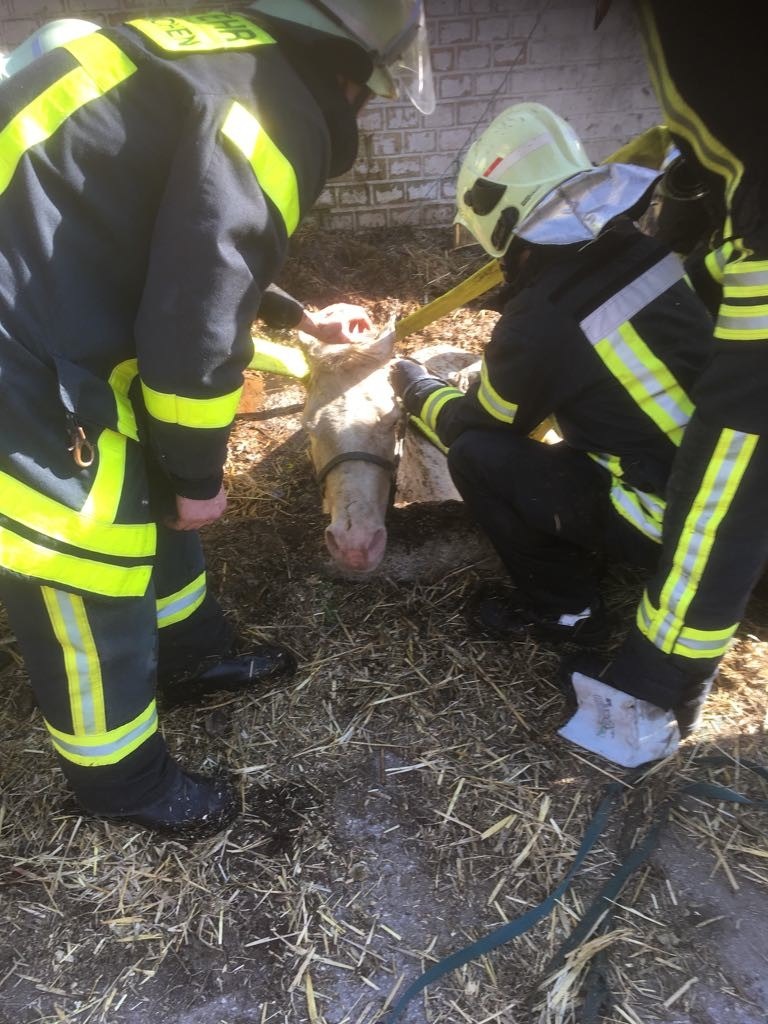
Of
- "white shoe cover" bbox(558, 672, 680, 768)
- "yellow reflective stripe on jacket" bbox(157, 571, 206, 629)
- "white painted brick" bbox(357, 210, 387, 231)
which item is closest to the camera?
"white shoe cover" bbox(558, 672, 680, 768)

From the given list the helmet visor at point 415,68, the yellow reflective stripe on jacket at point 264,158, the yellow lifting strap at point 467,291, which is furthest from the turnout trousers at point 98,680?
the helmet visor at point 415,68

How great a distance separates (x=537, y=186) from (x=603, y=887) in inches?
99.5

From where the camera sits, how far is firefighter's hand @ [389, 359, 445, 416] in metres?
3.68

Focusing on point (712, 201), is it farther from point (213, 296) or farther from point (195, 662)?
point (195, 662)

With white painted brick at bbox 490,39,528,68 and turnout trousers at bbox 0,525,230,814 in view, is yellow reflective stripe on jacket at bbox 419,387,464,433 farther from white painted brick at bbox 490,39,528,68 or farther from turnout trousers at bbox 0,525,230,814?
white painted brick at bbox 490,39,528,68

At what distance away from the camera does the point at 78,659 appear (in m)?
2.23

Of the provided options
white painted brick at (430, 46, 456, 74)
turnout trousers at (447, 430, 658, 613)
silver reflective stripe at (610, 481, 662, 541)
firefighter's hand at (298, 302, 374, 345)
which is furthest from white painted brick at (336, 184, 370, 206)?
Answer: silver reflective stripe at (610, 481, 662, 541)

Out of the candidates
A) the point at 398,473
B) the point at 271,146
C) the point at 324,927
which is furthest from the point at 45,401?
the point at 398,473

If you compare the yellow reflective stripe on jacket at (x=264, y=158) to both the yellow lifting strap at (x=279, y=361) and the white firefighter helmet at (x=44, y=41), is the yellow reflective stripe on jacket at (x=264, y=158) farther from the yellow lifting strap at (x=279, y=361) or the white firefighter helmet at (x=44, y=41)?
the yellow lifting strap at (x=279, y=361)

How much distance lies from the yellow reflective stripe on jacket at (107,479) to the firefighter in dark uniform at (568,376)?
1538 mm

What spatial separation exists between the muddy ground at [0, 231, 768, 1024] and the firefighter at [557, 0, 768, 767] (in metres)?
0.40

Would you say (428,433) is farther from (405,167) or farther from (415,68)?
(405,167)

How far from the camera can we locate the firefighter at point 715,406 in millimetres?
2273

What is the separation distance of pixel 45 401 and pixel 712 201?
2.26 metres
